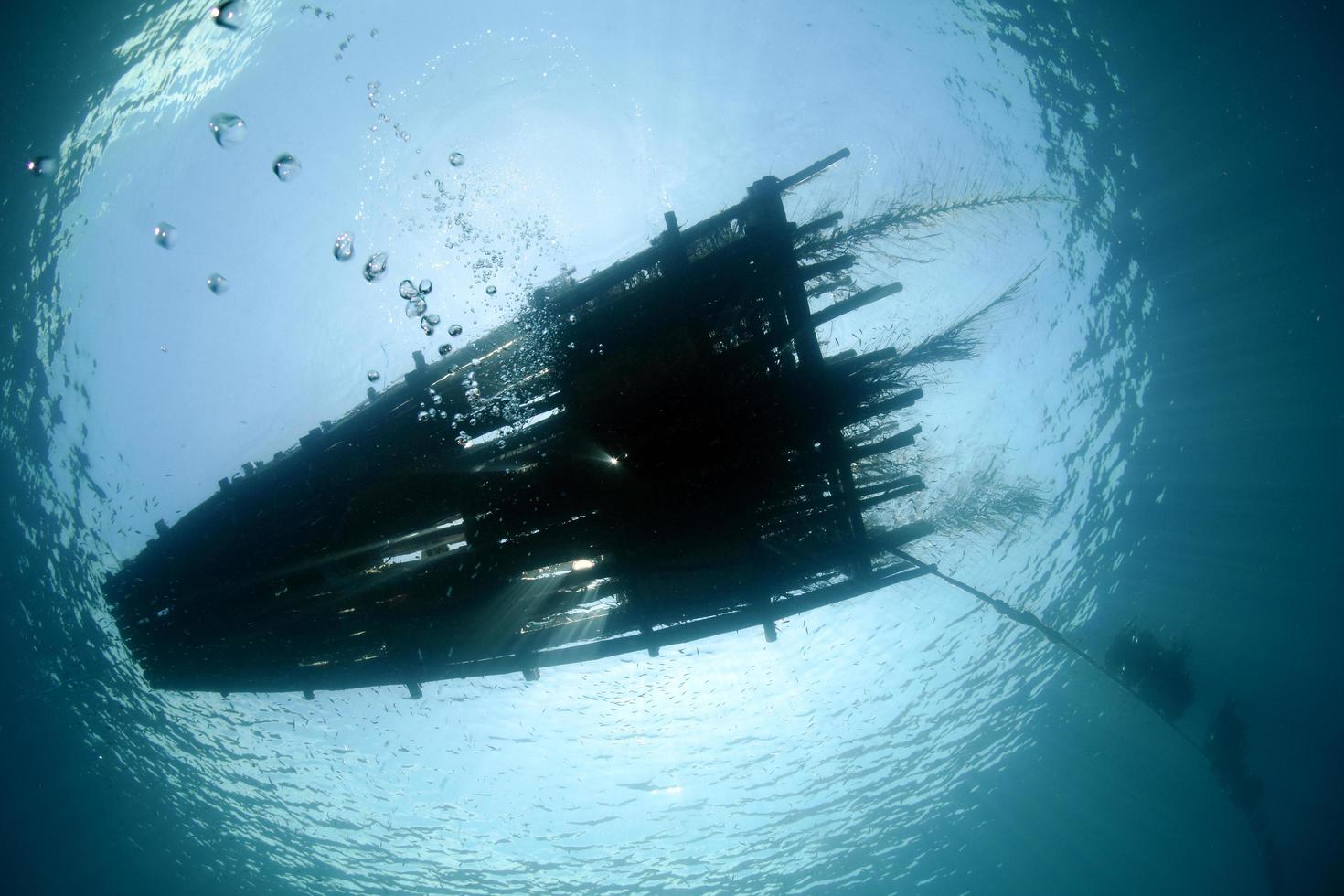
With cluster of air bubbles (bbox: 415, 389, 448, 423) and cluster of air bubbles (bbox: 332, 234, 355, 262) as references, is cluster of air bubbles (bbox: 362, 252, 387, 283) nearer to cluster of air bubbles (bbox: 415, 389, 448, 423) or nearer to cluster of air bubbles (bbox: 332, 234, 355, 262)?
cluster of air bubbles (bbox: 332, 234, 355, 262)

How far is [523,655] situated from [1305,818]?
5812 cm

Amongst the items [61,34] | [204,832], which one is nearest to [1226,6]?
[61,34]

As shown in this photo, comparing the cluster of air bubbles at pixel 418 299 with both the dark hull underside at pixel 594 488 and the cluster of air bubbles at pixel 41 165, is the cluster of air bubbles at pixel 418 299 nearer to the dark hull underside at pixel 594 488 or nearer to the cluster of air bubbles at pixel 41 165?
the dark hull underside at pixel 594 488

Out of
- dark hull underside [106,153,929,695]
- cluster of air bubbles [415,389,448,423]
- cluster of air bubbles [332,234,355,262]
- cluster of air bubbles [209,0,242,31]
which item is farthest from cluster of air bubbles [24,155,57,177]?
cluster of air bubbles [415,389,448,423]

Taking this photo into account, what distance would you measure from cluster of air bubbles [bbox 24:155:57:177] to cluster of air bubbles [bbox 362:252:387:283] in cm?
756

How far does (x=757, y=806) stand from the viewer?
85.0 ft

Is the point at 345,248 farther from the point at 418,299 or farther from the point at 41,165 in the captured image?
the point at 41,165

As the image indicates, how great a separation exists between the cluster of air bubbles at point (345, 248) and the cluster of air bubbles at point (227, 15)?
3.01m

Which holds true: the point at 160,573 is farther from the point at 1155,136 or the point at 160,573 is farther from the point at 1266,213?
the point at 1266,213

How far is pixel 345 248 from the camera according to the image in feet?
21.9

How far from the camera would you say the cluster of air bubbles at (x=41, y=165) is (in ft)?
28.5

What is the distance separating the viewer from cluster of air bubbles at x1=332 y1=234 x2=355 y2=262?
21.9 ft

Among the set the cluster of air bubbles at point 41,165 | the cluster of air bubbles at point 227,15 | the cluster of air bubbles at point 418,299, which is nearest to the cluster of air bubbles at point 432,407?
the cluster of air bubbles at point 418,299

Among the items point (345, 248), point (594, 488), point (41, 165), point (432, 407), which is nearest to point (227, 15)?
point (345, 248)
